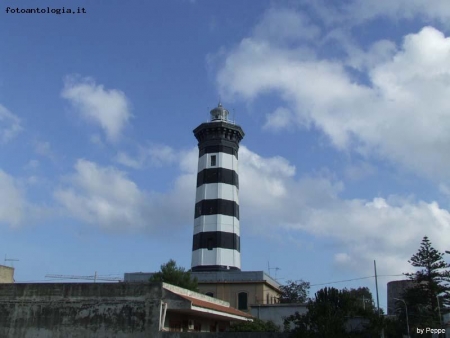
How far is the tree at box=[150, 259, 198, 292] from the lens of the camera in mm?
34531

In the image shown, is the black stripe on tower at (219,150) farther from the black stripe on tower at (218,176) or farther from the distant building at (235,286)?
the distant building at (235,286)

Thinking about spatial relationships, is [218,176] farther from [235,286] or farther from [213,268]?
[235,286]

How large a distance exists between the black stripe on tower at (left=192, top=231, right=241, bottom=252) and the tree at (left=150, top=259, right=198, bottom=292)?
5801mm

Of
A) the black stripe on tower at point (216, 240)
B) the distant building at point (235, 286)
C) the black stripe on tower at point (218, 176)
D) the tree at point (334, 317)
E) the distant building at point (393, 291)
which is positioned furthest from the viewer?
the distant building at point (393, 291)

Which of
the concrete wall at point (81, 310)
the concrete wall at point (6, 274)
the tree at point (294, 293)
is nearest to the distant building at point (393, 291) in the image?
the tree at point (294, 293)

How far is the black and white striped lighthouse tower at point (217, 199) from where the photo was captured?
41.2 meters

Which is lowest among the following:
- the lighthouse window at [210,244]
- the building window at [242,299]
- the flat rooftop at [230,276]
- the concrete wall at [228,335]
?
the concrete wall at [228,335]

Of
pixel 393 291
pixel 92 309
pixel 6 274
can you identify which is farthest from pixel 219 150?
pixel 92 309

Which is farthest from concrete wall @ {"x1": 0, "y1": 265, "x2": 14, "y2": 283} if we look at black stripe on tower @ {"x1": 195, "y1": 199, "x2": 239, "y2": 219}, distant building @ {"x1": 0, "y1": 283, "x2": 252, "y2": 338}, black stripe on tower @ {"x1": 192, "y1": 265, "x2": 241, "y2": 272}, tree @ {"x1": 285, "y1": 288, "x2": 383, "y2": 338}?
tree @ {"x1": 285, "y1": 288, "x2": 383, "y2": 338}

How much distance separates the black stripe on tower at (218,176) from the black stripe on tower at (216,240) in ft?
15.2

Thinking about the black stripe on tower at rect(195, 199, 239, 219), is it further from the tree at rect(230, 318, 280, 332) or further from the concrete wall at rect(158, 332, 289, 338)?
the concrete wall at rect(158, 332, 289, 338)

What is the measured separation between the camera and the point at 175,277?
34625mm

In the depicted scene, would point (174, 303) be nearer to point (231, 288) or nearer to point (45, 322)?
point (45, 322)

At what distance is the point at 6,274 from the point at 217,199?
18.4 metres
